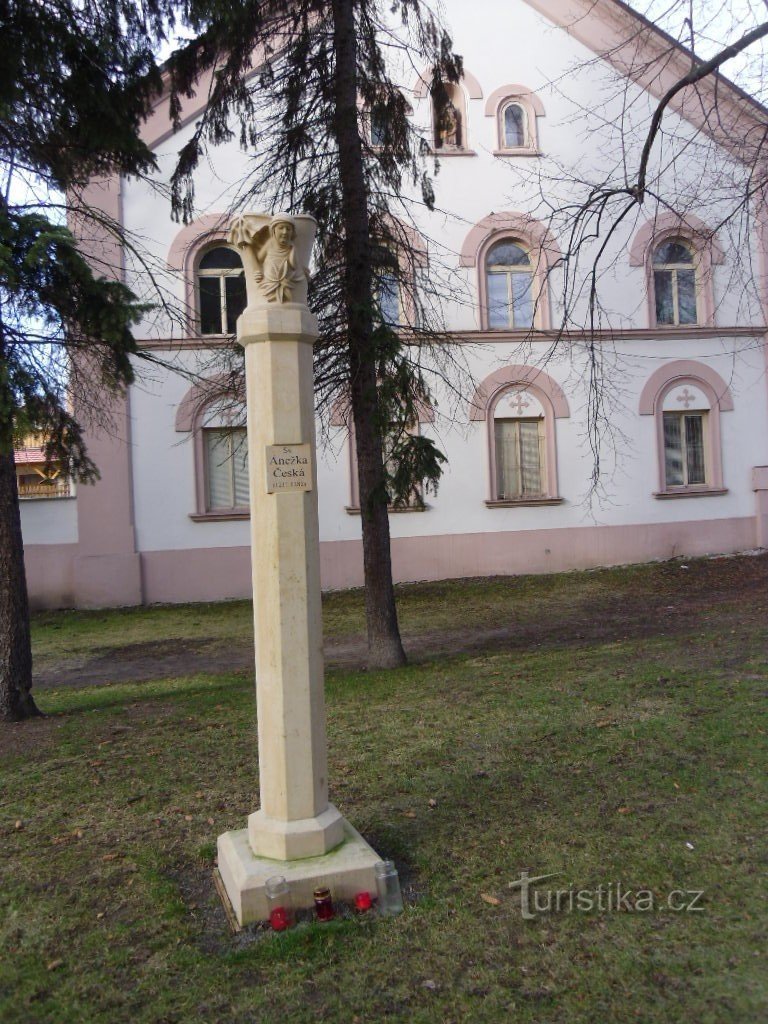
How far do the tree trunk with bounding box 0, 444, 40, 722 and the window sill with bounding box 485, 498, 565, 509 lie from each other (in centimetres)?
1059

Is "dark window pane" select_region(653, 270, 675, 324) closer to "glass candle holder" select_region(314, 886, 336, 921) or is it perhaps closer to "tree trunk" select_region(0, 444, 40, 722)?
"tree trunk" select_region(0, 444, 40, 722)

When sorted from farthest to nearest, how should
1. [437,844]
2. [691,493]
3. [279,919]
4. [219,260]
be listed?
[691,493]
[219,260]
[437,844]
[279,919]

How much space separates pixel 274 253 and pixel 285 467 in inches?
40.3

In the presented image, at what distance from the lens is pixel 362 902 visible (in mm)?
3818

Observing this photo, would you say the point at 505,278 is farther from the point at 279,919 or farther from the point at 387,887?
the point at 279,919

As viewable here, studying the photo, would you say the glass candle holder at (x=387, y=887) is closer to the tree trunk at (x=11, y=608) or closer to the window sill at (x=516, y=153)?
the tree trunk at (x=11, y=608)

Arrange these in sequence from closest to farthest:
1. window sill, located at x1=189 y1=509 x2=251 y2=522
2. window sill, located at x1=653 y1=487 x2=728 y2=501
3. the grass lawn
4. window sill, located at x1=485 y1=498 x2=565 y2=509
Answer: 1. the grass lawn
2. window sill, located at x1=189 y1=509 x2=251 y2=522
3. window sill, located at x1=485 y1=498 x2=565 y2=509
4. window sill, located at x1=653 y1=487 x2=728 y2=501

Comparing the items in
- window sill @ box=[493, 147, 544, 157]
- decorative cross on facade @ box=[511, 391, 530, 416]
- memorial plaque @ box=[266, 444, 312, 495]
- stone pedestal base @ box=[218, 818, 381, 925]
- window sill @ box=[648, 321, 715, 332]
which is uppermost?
window sill @ box=[493, 147, 544, 157]

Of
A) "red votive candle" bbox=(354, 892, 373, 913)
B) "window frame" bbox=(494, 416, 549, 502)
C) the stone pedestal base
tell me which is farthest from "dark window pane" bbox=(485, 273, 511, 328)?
"red votive candle" bbox=(354, 892, 373, 913)

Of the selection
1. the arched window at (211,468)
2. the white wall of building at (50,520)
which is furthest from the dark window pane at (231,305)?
the white wall of building at (50,520)

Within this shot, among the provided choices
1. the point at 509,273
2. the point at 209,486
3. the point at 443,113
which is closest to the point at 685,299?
the point at 509,273

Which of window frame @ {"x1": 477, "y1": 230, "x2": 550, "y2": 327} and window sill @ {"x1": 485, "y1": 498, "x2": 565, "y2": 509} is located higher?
window frame @ {"x1": 477, "y1": 230, "x2": 550, "y2": 327}

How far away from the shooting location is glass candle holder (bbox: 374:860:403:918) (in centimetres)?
385

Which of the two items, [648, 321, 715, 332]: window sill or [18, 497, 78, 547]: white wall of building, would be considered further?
[648, 321, 715, 332]: window sill
